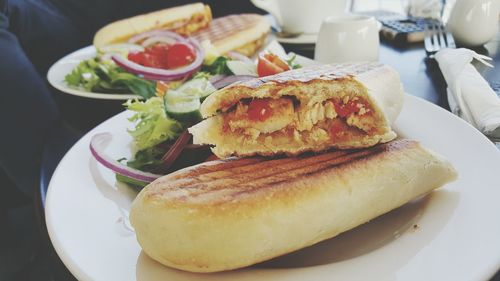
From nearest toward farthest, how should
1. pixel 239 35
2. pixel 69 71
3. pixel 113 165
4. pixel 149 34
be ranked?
pixel 113 165 < pixel 69 71 < pixel 239 35 < pixel 149 34

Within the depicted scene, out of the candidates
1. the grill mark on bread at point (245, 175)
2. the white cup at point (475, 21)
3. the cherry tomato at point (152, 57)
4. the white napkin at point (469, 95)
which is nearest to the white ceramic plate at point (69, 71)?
the cherry tomato at point (152, 57)

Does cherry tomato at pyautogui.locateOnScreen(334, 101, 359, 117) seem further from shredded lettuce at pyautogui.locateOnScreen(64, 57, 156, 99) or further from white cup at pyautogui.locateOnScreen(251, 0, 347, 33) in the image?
white cup at pyautogui.locateOnScreen(251, 0, 347, 33)

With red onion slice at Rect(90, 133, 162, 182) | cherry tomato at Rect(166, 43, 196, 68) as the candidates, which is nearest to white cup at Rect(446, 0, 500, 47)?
cherry tomato at Rect(166, 43, 196, 68)

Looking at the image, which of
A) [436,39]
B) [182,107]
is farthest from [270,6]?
[182,107]

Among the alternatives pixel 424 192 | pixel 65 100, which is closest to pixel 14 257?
pixel 65 100

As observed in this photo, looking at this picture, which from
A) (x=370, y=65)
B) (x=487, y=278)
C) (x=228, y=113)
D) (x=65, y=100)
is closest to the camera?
(x=487, y=278)

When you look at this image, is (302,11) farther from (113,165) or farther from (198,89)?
(113,165)

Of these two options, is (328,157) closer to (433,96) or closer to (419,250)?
(419,250)
